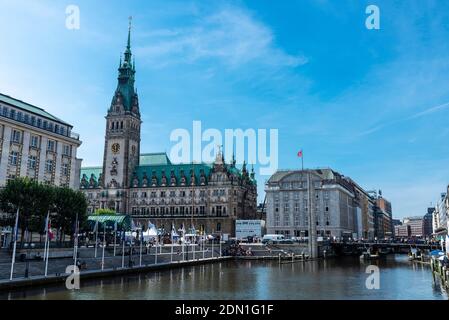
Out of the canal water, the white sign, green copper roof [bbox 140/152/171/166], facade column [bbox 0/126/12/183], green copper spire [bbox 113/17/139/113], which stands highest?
green copper spire [bbox 113/17/139/113]

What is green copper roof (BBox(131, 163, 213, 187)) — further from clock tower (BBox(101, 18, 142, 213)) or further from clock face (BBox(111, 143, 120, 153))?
clock face (BBox(111, 143, 120, 153))

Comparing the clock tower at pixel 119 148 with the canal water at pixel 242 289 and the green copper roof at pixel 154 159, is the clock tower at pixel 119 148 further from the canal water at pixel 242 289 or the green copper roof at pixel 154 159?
the canal water at pixel 242 289

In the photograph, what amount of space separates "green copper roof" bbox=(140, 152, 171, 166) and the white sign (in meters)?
45.7

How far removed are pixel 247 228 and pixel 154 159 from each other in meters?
54.0

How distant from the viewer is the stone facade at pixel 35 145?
77250mm

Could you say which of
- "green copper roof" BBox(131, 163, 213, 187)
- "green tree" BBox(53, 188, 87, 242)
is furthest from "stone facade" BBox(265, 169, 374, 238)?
"green tree" BBox(53, 188, 87, 242)

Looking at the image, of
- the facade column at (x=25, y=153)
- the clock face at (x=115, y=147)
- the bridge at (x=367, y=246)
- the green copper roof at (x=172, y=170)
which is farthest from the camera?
the clock face at (x=115, y=147)

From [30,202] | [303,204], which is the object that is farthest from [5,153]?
[303,204]

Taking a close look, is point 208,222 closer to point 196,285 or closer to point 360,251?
point 360,251

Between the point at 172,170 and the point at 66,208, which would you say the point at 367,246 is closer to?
the point at 172,170

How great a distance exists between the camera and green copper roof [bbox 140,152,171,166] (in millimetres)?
170750

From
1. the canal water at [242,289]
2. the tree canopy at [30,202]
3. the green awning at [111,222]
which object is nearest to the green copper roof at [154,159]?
the green awning at [111,222]

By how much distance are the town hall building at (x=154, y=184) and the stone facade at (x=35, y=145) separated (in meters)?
64.5

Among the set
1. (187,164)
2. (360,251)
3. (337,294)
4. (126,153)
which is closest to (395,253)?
(360,251)
